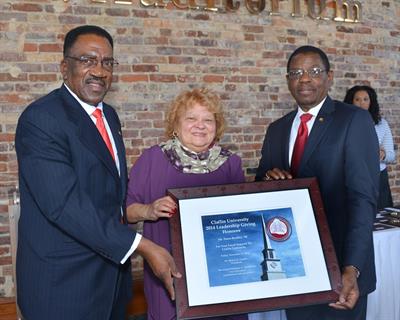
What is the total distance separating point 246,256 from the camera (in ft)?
6.61

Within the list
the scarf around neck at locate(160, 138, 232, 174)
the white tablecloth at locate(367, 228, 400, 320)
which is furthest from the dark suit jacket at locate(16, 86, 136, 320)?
the white tablecloth at locate(367, 228, 400, 320)

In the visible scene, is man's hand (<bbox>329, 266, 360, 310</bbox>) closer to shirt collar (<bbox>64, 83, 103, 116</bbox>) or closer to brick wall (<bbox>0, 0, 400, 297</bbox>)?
shirt collar (<bbox>64, 83, 103, 116</bbox>)

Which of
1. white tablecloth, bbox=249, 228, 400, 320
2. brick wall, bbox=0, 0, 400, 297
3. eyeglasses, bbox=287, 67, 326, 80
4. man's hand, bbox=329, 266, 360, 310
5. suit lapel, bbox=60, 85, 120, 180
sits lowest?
white tablecloth, bbox=249, 228, 400, 320

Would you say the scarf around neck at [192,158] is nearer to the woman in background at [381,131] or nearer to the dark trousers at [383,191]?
the woman in background at [381,131]

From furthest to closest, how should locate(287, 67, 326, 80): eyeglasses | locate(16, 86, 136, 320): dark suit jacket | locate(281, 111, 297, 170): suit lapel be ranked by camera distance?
locate(281, 111, 297, 170): suit lapel, locate(287, 67, 326, 80): eyeglasses, locate(16, 86, 136, 320): dark suit jacket

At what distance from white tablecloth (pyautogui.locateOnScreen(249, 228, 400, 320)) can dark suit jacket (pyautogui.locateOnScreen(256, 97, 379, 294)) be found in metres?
0.95

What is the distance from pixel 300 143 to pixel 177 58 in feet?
7.93

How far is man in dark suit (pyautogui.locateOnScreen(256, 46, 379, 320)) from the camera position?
213 centimetres

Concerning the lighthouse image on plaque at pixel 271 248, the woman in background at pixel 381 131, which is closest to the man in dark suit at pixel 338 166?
the lighthouse image on plaque at pixel 271 248

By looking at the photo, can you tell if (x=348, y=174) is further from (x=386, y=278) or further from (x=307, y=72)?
(x=386, y=278)

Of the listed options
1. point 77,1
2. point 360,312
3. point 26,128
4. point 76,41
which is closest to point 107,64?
point 76,41

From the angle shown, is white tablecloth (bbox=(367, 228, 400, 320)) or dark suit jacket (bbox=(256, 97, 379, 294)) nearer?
dark suit jacket (bbox=(256, 97, 379, 294))

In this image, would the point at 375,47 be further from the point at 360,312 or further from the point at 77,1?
the point at 360,312

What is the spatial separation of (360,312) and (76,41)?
1831mm
